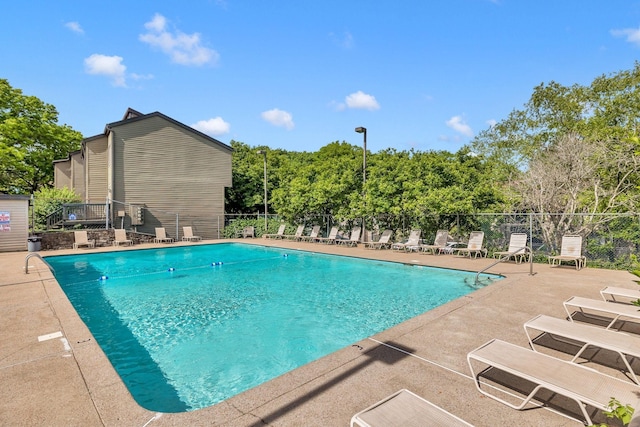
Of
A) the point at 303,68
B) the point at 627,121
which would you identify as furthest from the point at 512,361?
the point at 627,121

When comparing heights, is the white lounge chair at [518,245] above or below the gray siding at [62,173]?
below

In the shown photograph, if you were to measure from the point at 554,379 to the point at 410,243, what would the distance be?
1164 centimetres

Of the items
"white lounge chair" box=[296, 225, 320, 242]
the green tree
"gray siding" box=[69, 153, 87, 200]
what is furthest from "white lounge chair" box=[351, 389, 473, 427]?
the green tree

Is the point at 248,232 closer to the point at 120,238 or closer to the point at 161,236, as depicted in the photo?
the point at 161,236

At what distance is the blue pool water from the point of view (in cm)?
444

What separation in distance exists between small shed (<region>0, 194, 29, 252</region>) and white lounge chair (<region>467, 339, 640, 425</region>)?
56.9 ft

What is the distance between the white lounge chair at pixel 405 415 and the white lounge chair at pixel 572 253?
9752 millimetres

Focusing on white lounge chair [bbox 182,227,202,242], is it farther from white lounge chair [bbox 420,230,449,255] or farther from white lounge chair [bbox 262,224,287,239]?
white lounge chair [bbox 420,230,449,255]

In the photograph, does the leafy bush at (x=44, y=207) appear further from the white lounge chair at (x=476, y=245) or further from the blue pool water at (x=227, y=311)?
the white lounge chair at (x=476, y=245)

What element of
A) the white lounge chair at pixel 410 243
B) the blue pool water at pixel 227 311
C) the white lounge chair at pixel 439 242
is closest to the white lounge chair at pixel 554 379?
the blue pool water at pixel 227 311

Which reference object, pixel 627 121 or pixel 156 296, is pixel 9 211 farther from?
pixel 627 121

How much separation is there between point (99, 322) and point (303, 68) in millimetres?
13796

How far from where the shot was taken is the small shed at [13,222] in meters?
13.5

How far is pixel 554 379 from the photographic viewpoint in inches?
106
